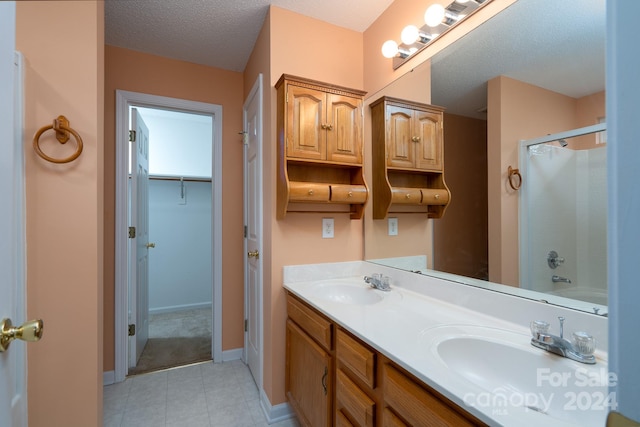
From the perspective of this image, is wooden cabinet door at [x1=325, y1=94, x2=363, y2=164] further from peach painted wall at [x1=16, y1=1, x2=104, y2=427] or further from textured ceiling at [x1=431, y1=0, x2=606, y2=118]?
peach painted wall at [x1=16, y1=1, x2=104, y2=427]

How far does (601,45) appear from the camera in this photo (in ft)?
2.63

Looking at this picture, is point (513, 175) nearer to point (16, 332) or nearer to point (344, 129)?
point (344, 129)

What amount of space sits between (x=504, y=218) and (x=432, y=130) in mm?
574

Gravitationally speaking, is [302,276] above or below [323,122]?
below

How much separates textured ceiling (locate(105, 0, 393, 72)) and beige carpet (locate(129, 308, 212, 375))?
98.4 inches

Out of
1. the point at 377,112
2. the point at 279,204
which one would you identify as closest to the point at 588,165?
the point at 377,112

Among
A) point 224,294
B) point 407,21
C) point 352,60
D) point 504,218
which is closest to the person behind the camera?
point 504,218

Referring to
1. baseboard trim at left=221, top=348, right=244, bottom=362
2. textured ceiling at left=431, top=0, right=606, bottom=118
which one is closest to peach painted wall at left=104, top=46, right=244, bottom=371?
baseboard trim at left=221, top=348, right=244, bottom=362

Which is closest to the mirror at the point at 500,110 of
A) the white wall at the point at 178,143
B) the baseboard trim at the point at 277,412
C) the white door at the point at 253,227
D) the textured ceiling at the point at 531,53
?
the textured ceiling at the point at 531,53

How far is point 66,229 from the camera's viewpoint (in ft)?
3.51

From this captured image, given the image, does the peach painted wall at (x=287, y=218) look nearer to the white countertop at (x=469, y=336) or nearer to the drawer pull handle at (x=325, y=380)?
the white countertop at (x=469, y=336)

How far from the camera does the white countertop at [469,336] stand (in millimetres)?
607

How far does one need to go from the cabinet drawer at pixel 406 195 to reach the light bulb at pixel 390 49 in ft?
2.50

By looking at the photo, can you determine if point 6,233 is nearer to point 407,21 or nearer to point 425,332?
point 425,332
